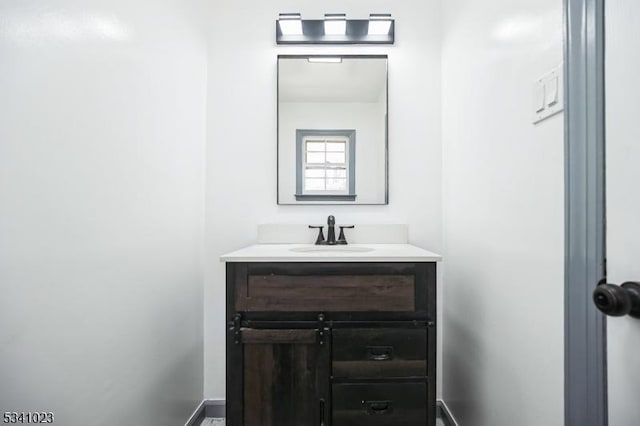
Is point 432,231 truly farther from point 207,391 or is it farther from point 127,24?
point 127,24

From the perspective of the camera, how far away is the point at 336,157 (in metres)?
1.64

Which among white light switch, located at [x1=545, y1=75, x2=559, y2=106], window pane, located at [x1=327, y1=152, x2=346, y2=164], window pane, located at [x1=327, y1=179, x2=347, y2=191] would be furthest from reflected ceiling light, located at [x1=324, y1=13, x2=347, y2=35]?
white light switch, located at [x1=545, y1=75, x2=559, y2=106]

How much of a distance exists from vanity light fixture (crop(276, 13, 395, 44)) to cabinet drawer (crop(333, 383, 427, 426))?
1653 millimetres

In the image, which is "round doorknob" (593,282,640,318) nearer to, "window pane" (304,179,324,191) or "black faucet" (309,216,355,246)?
"black faucet" (309,216,355,246)

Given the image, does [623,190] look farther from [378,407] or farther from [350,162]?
[350,162]

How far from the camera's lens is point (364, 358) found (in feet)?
3.47

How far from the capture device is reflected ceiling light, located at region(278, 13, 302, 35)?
5.04 ft

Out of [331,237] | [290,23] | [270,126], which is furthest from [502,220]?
[290,23]

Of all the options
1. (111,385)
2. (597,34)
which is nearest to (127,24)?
(111,385)

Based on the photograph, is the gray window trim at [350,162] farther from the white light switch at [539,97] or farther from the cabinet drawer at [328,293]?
the white light switch at [539,97]

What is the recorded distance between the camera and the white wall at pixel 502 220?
2.57 ft

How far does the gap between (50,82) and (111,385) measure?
0.88 metres

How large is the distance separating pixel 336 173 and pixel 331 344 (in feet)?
2.97

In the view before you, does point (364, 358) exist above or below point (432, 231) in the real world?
below
